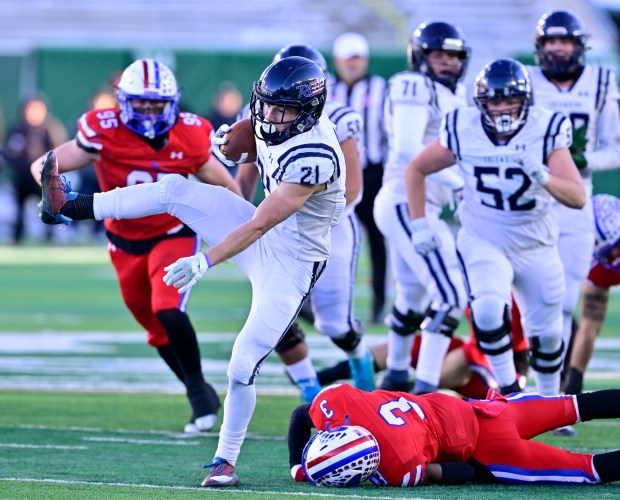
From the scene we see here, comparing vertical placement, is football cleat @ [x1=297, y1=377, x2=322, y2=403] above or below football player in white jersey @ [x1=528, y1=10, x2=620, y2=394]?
below

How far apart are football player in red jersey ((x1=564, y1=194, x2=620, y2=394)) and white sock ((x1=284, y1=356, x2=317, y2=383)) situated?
1.33 meters

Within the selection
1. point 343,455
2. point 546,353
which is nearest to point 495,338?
point 546,353

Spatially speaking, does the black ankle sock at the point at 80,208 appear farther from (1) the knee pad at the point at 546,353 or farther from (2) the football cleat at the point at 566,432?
(2) the football cleat at the point at 566,432

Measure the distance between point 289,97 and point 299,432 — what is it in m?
1.19

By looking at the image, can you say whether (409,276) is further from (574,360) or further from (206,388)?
(206,388)

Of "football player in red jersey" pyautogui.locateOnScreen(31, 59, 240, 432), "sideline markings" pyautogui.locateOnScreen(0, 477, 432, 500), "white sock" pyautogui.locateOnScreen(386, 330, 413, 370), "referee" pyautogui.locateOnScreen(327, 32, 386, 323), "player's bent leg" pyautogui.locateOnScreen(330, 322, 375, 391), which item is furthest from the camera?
"referee" pyautogui.locateOnScreen(327, 32, 386, 323)

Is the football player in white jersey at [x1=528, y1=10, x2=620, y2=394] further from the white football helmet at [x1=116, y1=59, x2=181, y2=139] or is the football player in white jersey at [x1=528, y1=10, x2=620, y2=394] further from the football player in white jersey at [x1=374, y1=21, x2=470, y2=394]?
the white football helmet at [x1=116, y1=59, x2=181, y2=139]

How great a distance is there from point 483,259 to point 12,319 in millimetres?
5803

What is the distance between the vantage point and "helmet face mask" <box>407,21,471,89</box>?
23.0 feet

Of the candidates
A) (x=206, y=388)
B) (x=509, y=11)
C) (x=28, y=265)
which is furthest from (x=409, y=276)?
(x=509, y=11)

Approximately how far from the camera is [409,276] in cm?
720

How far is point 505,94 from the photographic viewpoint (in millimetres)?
5848

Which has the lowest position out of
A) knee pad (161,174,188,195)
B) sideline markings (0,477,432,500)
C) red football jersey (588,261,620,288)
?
sideline markings (0,477,432,500)

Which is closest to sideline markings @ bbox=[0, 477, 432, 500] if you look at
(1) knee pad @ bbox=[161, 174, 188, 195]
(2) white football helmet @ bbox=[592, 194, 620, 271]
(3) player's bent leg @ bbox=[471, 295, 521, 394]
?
(1) knee pad @ bbox=[161, 174, 188, 195]
